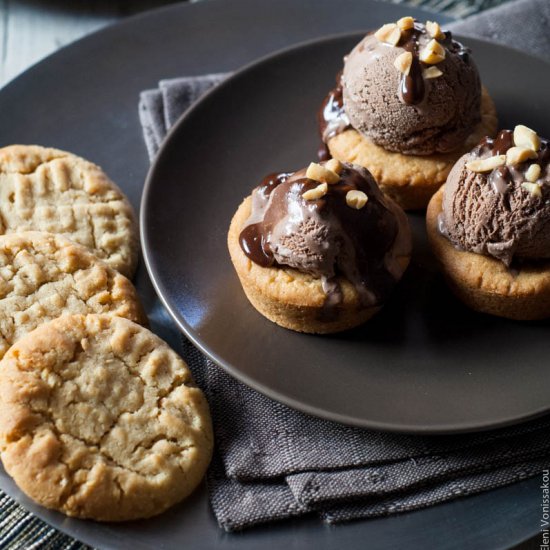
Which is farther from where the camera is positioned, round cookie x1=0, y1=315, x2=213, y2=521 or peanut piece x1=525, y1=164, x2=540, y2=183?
peanut piece x1=525, y1=164, x2=540, y2=183

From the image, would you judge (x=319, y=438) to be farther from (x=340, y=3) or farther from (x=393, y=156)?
(x=340, y=3)

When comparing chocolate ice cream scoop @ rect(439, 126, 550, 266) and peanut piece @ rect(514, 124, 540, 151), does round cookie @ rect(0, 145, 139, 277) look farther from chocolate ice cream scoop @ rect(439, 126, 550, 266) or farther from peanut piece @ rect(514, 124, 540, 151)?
peanut piece @ rect(514, 124, 540, 151)

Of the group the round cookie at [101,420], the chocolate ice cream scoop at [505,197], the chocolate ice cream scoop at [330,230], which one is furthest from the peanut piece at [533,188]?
the round cookie at [101,420]

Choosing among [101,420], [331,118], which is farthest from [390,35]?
[101,420]

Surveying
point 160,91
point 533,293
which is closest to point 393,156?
point 533,293

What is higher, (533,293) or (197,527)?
(533,293)

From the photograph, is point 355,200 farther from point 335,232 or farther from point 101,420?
point 101,420

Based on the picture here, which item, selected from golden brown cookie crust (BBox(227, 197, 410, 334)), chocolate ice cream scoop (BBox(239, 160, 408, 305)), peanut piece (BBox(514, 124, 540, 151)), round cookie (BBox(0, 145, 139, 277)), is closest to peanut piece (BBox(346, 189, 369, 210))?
chocolate ice cream scoop (BBox(239, 160, 408, 305))

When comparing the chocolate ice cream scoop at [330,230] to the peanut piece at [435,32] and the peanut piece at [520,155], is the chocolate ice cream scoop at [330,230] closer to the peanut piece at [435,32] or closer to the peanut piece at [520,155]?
the peanut piece at [520,155]
